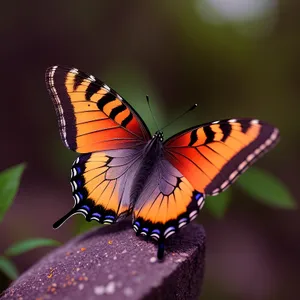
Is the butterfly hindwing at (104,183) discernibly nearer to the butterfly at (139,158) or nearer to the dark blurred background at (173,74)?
the butterfly at (139,158)

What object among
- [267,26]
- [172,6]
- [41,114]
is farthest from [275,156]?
[41,114]

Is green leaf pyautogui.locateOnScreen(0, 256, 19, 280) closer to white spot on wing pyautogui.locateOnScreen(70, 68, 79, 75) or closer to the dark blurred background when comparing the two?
white spot on wing pyautogui.locateOnScreen(70, 68, 79, 75)

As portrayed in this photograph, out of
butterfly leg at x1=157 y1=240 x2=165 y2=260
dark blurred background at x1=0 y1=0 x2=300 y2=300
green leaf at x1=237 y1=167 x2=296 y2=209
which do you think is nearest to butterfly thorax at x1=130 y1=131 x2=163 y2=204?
butterfly leg at x1=157 y1=240 x2=165 y2=260

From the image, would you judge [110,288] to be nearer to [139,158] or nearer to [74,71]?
[139,158]

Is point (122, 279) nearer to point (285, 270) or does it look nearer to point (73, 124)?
point (73, 124)

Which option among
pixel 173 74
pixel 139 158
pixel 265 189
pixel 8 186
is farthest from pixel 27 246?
pixel 173 74

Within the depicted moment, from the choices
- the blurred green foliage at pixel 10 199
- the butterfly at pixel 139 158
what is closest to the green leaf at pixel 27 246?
the blurred green foliage at pixel 10 199
